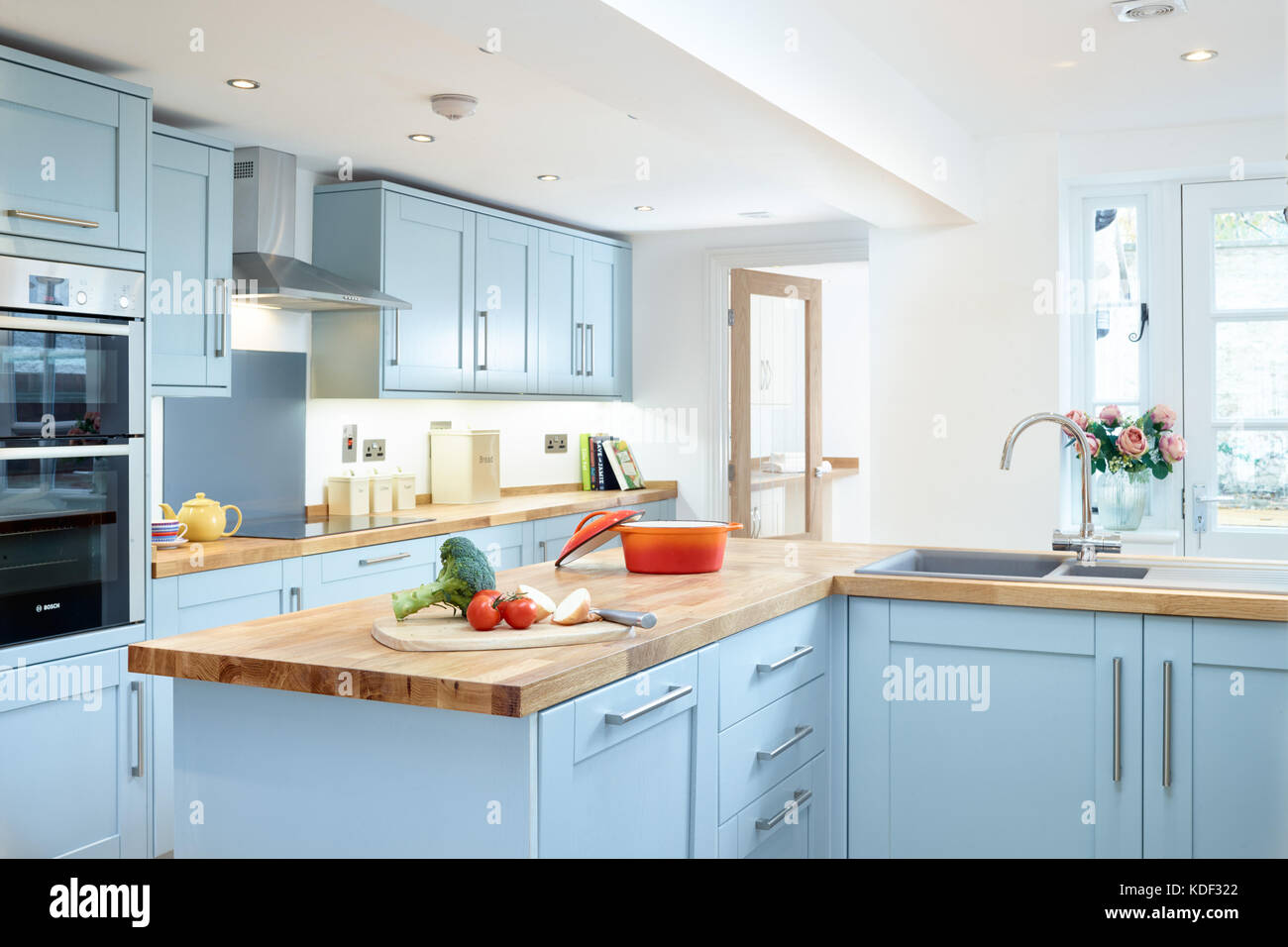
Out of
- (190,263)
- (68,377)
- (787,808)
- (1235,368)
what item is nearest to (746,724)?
(787,808)

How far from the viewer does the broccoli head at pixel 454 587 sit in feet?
5.92

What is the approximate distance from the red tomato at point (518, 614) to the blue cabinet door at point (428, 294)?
2.61m

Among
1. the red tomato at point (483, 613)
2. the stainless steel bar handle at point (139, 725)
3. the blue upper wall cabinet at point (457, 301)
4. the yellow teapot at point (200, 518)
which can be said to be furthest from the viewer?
the blue upper wall cabinet at point (457, 301)

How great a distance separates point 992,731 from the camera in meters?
2.40

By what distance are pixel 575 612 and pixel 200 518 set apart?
2.13 metres

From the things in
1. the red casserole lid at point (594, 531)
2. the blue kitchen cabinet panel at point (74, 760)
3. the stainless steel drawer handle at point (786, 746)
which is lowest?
the blue kitchen cabinet panel at point (74, 760)

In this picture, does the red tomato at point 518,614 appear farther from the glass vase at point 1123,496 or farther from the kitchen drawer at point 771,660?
the glass vase at point 1123,496

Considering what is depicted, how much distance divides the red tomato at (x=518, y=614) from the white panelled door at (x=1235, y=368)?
3312 mm

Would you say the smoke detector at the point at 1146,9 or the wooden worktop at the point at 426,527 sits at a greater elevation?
the smoke detector at the point at 1146,9

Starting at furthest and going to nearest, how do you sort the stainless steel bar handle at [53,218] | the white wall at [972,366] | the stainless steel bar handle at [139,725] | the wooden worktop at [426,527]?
the white wall at [972,366]
the wooden worktop at [426,527]
the stainless steel bar handle at [139,725]
the stainless steel bar handle at [53,218]

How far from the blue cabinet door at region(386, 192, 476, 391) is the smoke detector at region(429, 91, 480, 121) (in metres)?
0.88

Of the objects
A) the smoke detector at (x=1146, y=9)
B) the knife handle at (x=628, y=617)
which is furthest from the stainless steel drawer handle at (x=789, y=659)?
the smoke detector at (x=1146, y=9)

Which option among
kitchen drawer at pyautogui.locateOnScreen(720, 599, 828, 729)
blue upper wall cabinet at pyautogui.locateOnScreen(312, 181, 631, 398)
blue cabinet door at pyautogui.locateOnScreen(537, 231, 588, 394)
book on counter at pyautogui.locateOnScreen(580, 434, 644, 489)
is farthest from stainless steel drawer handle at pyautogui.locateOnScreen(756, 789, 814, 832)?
book on counter at pyautogui.locateOnScreen(580, 434, 644, 489)

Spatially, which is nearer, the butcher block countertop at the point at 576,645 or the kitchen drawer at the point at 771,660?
the butcher block countertop at the point at 576,645
